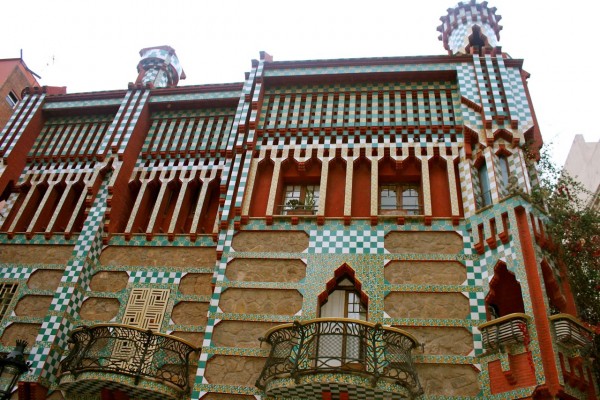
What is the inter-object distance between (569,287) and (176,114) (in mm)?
11199

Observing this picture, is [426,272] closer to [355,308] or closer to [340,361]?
[355,308]

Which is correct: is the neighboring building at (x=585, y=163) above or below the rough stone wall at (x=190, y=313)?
above

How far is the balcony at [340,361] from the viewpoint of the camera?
31.1 ft

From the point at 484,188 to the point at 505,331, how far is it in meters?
3.85

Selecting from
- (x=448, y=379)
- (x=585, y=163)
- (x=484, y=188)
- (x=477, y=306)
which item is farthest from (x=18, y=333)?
(x=585, y=163)

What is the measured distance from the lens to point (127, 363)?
11.2 meters

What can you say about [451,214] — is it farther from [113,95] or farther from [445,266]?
[113,95]

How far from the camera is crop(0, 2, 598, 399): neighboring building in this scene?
1016 centimetres

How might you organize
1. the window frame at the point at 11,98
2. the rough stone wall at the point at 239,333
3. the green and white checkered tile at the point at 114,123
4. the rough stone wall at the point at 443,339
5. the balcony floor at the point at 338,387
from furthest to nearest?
the window frame at the point at 11,98, the green and white checkered tile at the point at 114,123, the rough stone wall at the point at 239,333, the rough stone wall at the point at 443,339, the balcony floor at the point at 338,387

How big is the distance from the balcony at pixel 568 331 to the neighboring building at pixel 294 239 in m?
0.04

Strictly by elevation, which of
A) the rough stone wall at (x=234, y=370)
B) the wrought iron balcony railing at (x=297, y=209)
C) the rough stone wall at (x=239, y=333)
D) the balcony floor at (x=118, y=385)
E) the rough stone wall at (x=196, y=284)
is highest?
the wrought iron balcony railing at (x=297, y=209)

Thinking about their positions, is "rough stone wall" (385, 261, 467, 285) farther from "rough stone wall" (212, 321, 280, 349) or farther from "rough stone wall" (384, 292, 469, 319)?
"rough stone wall" (212, 321, 280, 349)

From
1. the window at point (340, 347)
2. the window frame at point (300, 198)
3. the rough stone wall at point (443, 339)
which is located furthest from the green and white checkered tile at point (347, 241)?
the window at point (340, 347)

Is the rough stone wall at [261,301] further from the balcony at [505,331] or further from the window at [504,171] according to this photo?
the window at [504,171]
